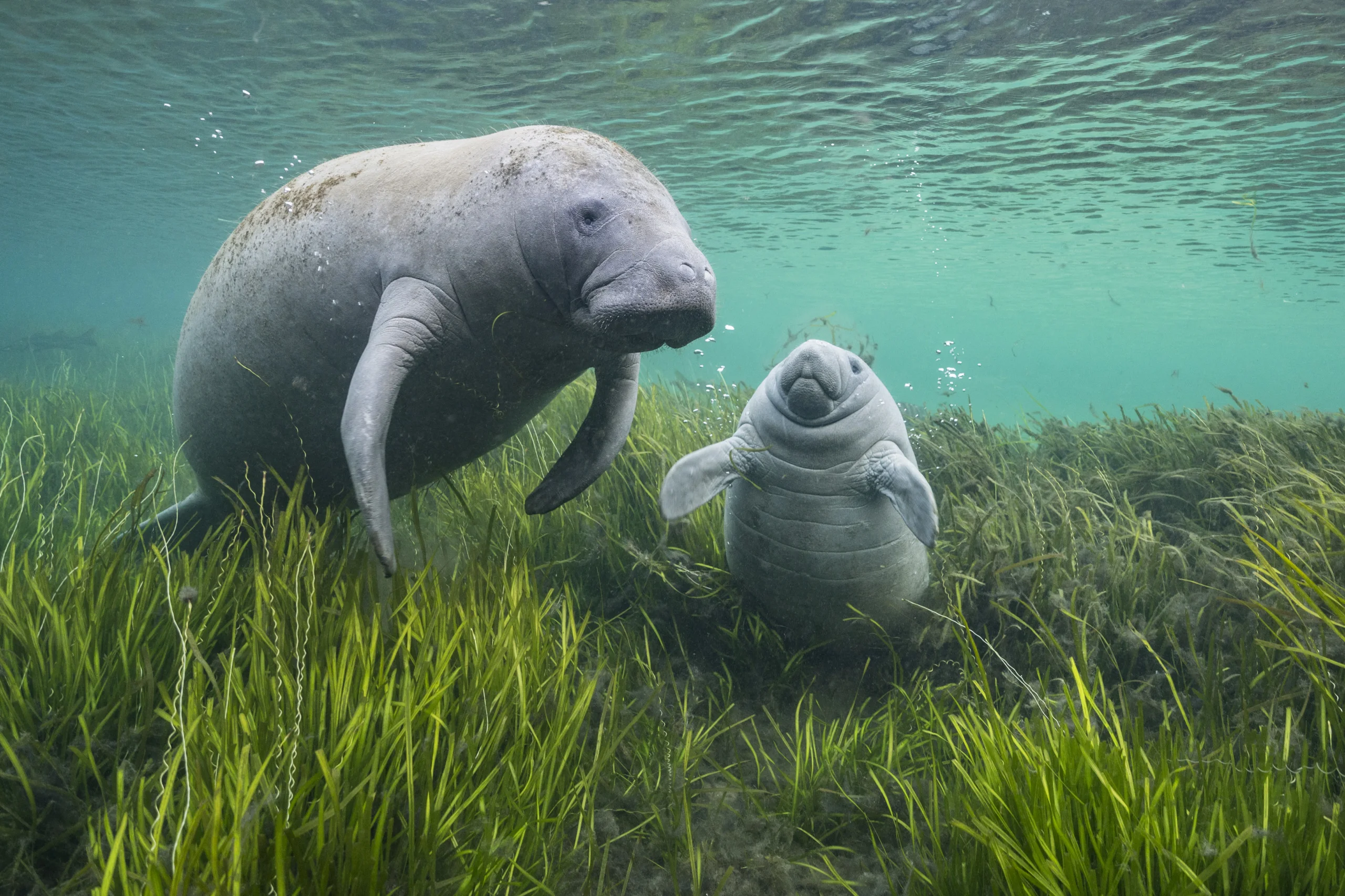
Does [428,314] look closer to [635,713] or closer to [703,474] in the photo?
[703,474]

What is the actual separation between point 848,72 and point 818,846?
1310 centimetres

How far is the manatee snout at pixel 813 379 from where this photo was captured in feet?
12.7

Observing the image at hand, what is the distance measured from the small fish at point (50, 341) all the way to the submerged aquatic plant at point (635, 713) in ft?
77.9

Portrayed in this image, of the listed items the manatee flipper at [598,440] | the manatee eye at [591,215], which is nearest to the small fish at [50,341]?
the manatee flipper at [598,440]

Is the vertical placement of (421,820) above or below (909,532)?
above

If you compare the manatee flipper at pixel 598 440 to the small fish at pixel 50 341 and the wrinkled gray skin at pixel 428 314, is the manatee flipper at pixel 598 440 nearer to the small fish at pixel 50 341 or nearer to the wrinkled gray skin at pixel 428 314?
the wrinkled gray skin at pixel 428 314

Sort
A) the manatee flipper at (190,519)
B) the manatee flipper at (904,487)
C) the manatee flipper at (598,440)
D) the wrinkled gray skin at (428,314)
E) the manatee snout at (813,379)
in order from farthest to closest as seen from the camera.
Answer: the manatee flipper at (190,519), the manatee snout at (813,379), the manatee flipper at (904,487), the manatee flipper at (598,440), the wrinkled gray skin at (428,314)

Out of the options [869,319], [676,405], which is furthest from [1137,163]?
[869,319]

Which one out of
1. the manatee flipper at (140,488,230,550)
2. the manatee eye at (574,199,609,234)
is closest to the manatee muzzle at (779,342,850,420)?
the manatee eye at (574,199,609,234)

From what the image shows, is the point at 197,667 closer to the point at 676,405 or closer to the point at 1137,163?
the point at 676,405

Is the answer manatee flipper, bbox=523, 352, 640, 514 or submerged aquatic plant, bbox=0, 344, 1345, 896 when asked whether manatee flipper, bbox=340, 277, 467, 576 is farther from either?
manatee flipper, bbox=523, 352, 640, 514

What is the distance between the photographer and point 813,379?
3875 mm

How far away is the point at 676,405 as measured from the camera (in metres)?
8.66

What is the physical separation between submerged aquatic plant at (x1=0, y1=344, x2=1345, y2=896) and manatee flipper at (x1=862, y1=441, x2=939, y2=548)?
54 centimetres
